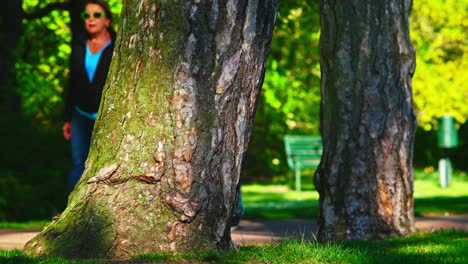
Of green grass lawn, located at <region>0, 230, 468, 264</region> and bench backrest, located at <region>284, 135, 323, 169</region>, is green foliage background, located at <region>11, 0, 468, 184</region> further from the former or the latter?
green grass lawn, located at <region>0, 230, 468, 264</region>

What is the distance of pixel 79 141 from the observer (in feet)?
28.9

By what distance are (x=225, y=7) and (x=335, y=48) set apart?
327cm

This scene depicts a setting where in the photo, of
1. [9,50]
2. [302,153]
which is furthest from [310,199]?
[9,50]

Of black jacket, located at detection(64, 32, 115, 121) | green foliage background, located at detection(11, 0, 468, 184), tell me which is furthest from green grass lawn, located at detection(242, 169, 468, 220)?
black jacket, located at detection(64, 32, 115, 121)

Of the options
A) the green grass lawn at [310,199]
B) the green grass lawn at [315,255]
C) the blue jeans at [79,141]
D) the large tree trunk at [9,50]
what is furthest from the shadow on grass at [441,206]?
the green grass lawn at [315,255]

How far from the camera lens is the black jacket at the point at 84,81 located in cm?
870

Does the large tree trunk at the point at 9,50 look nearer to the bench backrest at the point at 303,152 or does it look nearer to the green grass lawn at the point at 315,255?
the bench backrest at the point at 303,152

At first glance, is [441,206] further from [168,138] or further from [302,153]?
[168,138]

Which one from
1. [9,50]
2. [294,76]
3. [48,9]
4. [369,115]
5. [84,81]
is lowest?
[369,115]

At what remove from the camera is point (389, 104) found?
8867 millimetres

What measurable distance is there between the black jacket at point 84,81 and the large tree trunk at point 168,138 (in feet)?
9.34

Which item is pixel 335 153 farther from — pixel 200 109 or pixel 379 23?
pixel 200 109

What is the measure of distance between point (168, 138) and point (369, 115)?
346 cm

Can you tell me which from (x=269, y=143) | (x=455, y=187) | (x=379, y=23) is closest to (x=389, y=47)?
(x=379, y=23)
